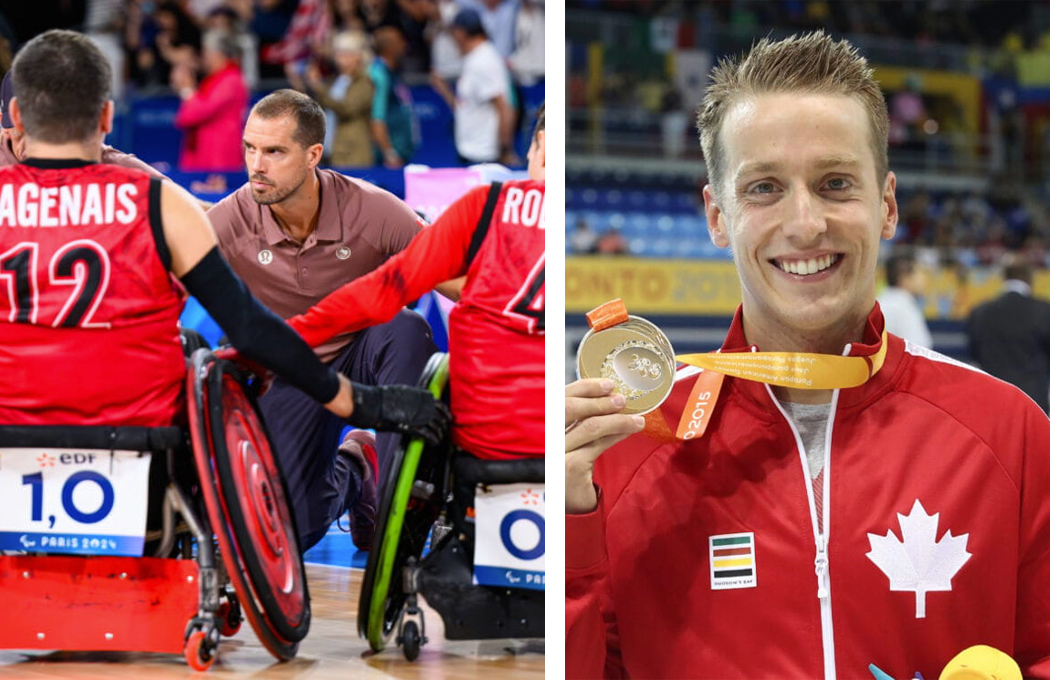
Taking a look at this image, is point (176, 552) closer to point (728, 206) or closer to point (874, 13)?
point (728, 206)

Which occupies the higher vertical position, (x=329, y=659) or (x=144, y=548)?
(x=144, y=548)

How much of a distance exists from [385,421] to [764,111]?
2.58 ft

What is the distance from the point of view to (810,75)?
1.72 meters

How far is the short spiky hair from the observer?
1.71 m

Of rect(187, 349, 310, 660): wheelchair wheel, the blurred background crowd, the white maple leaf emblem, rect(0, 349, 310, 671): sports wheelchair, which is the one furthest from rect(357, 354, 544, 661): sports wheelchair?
the blurred background crowd

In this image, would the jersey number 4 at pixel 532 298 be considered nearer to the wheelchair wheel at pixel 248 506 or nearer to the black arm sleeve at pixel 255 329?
the black arm sleeve at pixel 255 329

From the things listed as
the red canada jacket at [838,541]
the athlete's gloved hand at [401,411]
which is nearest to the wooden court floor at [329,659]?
the athlete's gloved hand at [401,411]

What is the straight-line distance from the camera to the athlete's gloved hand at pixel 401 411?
2.04 m

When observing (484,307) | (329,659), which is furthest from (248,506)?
(484,307)

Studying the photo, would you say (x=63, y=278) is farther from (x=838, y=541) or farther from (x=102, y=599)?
(x=838, y=541)

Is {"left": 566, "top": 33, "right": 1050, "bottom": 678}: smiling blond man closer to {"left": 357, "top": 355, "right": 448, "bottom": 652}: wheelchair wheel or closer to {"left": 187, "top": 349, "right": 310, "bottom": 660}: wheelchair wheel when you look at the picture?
{"left": 357, "top": 355, "right": 448, "bottom": 652}: wheelchair wheel

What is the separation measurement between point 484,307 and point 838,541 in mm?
687

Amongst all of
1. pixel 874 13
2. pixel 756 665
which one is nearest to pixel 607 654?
pixel 756 665

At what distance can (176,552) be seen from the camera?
76.2 inches
